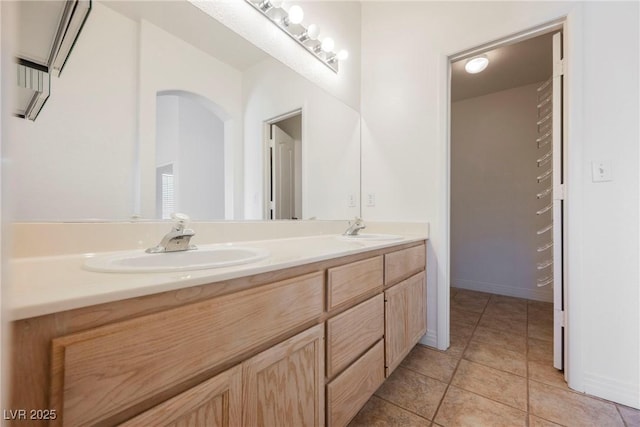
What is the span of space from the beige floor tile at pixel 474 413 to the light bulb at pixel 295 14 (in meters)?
2.08

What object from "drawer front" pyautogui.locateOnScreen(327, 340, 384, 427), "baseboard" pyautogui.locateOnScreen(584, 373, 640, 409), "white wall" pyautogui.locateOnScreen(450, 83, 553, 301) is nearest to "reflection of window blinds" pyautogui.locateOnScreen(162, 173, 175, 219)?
"drawer front" pyautogui.locateOnScreen(327, 340, 384, 427)

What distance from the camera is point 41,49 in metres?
0.63

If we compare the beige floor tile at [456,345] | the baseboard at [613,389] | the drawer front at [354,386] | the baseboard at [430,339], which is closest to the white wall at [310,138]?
the drawer front at [354,386]

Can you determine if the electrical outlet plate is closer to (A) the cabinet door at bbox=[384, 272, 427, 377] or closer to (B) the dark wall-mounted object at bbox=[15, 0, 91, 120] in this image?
(A) the cabinet door at bbox=[384, 272, 427, 377]

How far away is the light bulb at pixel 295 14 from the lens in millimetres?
Answer: 1422

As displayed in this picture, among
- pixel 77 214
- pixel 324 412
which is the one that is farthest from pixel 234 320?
pixel 77 214

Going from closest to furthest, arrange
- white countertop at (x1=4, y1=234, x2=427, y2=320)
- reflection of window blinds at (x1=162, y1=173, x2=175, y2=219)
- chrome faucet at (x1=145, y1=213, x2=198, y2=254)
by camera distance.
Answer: white countertop at (x1=4, y1=234, x2=427, y2=320), chrome faucet at (x1=145, y1=213, x2=198, y2=254), reflection of window blinds at (x1=162, y1=173, x2=175, y2=219)

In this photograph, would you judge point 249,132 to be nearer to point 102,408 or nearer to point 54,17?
point 54,17

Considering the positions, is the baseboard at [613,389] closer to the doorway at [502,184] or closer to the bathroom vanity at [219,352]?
the doorway at [502,184]

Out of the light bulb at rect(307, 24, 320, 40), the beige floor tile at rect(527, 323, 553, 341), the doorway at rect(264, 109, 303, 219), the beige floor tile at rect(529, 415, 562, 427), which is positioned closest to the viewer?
the beige floor tile at rect(529, 415, 562, 427)

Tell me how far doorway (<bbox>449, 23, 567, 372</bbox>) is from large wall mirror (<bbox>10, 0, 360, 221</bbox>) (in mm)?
1879

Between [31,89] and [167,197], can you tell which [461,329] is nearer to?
[167,197]

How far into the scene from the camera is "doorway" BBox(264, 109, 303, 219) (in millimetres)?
1446

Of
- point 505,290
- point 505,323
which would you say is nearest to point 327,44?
point 505,323
